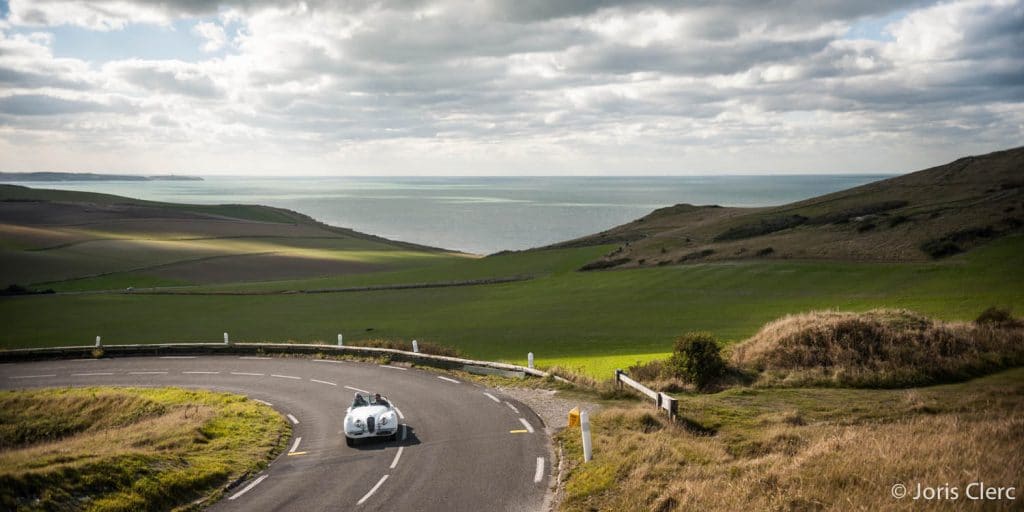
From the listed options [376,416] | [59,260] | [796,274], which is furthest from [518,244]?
[376,416]

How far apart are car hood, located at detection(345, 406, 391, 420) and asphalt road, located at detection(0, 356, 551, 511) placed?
0.72 m

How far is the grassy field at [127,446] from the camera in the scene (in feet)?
39.1

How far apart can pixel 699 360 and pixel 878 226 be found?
5102cm

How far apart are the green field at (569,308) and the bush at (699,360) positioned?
5.62 m

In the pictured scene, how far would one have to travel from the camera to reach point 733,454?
12789 millimetres

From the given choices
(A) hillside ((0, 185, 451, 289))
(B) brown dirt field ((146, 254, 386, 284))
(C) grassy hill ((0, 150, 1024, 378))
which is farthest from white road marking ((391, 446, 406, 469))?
(B) brown dirt field ((146, 254, 386, 284))

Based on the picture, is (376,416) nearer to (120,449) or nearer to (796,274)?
(120,449)

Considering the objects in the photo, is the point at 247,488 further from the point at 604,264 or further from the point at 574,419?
the point at 604,264

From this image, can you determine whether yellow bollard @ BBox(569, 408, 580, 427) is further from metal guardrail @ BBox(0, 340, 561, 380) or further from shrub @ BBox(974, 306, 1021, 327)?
shrub @ BBox(974, 306, 1021, 327)

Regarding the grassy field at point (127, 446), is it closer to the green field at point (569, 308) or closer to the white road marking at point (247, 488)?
the white road marking at point (247, 488)

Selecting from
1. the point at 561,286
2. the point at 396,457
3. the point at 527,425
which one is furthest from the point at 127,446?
the point at 561,286

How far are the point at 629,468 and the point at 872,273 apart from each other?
140 ft

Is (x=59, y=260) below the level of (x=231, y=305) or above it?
above

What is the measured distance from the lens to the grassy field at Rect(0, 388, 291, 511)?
39.1 ft
